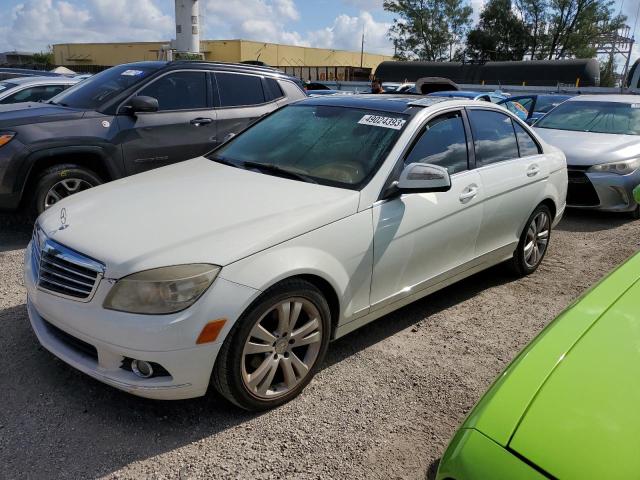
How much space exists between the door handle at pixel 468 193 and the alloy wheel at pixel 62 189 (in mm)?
3746

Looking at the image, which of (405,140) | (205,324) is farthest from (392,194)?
(205,324)

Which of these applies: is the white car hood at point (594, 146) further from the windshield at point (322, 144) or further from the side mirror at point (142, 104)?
the side mirror at point (142, 104)

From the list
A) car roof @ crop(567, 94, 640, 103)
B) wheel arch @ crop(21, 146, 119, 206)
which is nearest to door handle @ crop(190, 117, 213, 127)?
wheel arch @ crop(21, 146, 119, 206)

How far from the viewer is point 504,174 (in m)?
4.31

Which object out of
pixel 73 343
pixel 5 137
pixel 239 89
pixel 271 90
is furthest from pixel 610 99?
pixel 73 343

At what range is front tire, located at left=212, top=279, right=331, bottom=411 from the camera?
104 inches

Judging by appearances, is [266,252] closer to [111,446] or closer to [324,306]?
[324,306]

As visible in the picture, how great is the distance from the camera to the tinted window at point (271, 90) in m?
6.83

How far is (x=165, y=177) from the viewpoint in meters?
3.68

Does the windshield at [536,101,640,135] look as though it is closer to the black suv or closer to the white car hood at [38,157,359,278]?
the black suv

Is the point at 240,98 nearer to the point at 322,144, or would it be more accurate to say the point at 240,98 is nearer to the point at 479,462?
the point at 322,144

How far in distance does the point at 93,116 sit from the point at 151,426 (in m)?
3.82

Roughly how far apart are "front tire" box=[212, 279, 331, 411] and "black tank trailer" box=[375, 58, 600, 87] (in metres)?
32.3

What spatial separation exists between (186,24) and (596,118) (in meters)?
23.4
